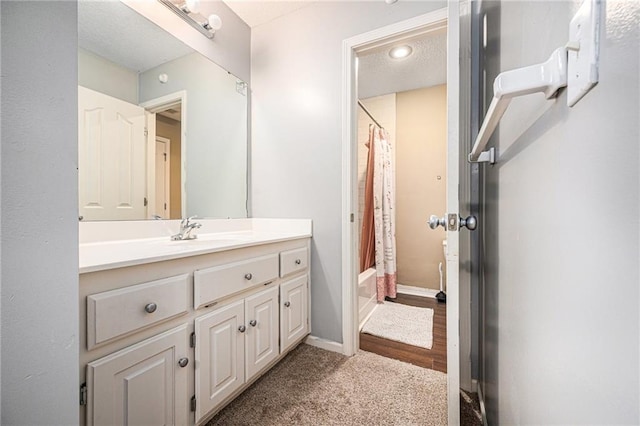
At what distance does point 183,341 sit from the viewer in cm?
98

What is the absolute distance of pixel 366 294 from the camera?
2363mm

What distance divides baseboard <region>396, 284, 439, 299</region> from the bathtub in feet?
2.00

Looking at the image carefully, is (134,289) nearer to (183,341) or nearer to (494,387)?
(183,341)

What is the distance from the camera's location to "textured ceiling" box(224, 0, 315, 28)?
1.81 metres

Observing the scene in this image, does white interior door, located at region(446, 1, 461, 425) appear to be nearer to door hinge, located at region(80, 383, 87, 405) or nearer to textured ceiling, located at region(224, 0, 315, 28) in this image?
door hinge, located at region(80, 383, 87, 405)

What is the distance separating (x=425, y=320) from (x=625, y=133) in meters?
2.30

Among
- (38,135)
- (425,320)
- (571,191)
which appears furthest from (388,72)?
(38,135)

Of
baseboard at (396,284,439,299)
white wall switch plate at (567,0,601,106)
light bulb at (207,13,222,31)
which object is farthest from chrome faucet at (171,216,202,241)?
baseboard at (396,284,439,299)

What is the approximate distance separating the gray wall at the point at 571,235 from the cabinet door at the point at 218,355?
1041 millimetres

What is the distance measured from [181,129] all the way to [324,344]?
1678 mm

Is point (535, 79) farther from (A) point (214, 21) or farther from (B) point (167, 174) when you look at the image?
(A) point (214, 21)

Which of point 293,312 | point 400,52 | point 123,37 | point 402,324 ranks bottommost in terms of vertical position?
point 402,324

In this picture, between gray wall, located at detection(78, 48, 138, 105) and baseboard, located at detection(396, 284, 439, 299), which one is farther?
baseboard, located at detection(396, 284, 439, 299)

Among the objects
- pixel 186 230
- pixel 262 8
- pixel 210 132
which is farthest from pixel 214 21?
pixel 186 230
